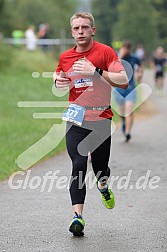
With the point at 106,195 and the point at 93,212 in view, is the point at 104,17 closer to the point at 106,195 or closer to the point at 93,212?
the point at 93,212

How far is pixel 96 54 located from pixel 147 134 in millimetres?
10215

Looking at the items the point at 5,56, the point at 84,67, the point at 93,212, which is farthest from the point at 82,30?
the point at 5,56

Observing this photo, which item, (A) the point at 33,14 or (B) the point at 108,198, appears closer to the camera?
(B) the point at 108,198

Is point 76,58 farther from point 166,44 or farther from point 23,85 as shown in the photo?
point 166,44

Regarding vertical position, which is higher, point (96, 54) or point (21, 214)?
point (96, 54)

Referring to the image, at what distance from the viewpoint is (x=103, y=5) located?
11800cm

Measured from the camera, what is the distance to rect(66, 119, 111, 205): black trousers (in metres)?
7.51

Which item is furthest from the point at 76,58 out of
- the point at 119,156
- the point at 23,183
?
the point at 119,156

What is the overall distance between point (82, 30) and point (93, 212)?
2177 millimetres

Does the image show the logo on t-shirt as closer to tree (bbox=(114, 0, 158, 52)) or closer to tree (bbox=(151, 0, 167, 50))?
tree (bbox=(114, 0, 158, 52))

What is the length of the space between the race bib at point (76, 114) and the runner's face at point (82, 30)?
0.60 metres

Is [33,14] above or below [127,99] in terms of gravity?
below

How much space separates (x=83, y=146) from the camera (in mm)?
7555

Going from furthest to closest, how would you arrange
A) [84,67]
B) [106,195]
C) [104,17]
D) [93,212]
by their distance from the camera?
[104,17] < [93,212] < [106,195] < [84,67]
